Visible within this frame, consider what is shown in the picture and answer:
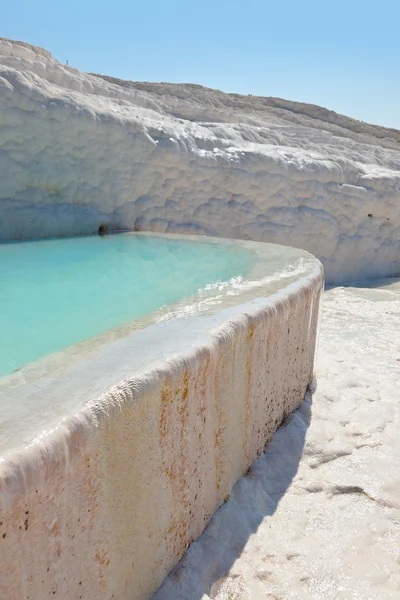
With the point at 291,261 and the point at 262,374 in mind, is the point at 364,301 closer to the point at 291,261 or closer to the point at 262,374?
the point at 291,261

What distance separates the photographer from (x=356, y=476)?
2.41 m

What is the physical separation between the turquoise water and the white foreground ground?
878 mm

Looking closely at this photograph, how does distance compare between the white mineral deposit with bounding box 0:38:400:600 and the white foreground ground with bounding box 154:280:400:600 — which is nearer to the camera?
the white mineral deposit with bounding box 0:38:400:600

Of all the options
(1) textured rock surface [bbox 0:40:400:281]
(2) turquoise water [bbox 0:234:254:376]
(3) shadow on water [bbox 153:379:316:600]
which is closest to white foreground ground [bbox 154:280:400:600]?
(3) shadow on water [bbox 153:379:316:600]

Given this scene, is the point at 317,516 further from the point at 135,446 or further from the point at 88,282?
the point at 88,282

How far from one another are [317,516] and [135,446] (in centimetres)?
108

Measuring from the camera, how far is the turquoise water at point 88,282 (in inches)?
80.6

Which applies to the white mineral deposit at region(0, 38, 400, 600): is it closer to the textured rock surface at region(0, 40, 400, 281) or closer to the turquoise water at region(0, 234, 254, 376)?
the textured rock surface at region(0, 40, 400, 281)

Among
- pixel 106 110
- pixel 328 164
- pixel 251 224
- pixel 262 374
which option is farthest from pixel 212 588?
pixel 328 164

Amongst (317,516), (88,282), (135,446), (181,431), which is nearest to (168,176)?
(88,282)

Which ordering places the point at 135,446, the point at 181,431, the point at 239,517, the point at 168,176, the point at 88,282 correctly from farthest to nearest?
1. the point at 168,176
2. the point at 88,282
3. the point at 239,517
4. the point at 181,431
5. the point at 135,446

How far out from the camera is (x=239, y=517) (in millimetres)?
2043

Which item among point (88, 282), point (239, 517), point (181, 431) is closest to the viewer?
point (181, 431)

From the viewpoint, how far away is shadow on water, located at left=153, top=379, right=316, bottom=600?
169 centimetres
